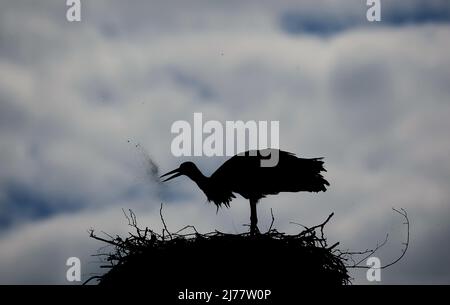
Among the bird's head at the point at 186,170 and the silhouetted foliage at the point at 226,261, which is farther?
the bird's head at the point at 186,170

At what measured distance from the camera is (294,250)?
5.95m

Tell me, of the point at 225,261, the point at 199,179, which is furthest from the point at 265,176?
the point at 225,261

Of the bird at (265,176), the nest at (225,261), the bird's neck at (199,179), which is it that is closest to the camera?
the nest at (225,261)

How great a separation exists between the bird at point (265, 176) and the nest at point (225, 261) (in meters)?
2.81

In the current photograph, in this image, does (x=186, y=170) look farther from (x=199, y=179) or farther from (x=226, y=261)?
(x=226, y=261)

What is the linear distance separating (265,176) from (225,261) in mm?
3375

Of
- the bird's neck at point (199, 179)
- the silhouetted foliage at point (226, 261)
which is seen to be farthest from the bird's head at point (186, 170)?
the silhouetted foliage at point (226, 261)

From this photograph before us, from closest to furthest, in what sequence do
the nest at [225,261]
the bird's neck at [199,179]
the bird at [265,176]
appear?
the nest at [225,261], the bird at [265,176], the bird's neck at [199,179]

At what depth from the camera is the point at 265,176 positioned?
9078 millimetres

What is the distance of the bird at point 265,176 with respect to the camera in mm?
8969

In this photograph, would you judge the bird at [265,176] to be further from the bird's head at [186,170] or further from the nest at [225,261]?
the nest at [225,261]
